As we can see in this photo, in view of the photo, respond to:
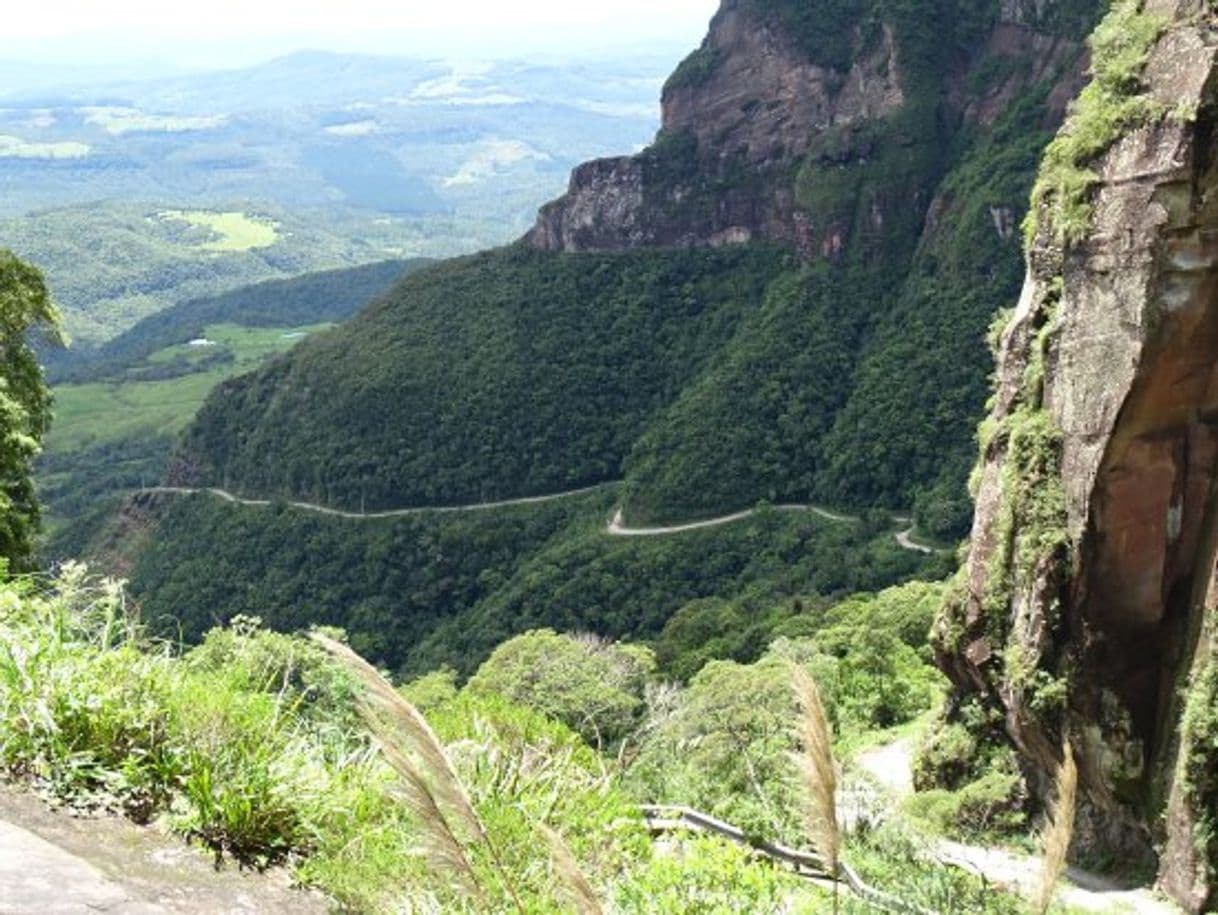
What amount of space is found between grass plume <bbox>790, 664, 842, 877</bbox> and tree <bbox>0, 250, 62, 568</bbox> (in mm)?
17104

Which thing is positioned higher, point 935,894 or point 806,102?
point 806,102

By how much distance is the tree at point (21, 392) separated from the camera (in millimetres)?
19531

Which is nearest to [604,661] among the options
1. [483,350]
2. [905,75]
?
[483,350]

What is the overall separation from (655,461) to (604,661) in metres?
34.7

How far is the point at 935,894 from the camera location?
887 cm

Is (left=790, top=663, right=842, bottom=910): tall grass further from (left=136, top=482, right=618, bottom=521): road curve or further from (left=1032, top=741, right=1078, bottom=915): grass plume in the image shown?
(left=136, top=482, right=618, bottom=521): road curve

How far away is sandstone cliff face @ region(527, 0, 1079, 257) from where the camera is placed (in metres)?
78.2

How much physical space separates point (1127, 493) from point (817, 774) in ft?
48.6

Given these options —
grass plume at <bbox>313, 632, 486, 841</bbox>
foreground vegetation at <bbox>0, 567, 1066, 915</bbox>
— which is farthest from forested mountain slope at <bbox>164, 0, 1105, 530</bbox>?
grass plume at <bbox>313, 632, 486, 841</bbox>

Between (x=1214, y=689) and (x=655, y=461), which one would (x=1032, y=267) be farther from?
(x=655, y=461)

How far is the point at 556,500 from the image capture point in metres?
72.1

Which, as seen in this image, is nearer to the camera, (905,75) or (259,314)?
(905,75)

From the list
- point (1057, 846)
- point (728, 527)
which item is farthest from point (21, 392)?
point (728, 527)

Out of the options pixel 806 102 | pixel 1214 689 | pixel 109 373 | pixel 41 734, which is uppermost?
pixel 806 102
